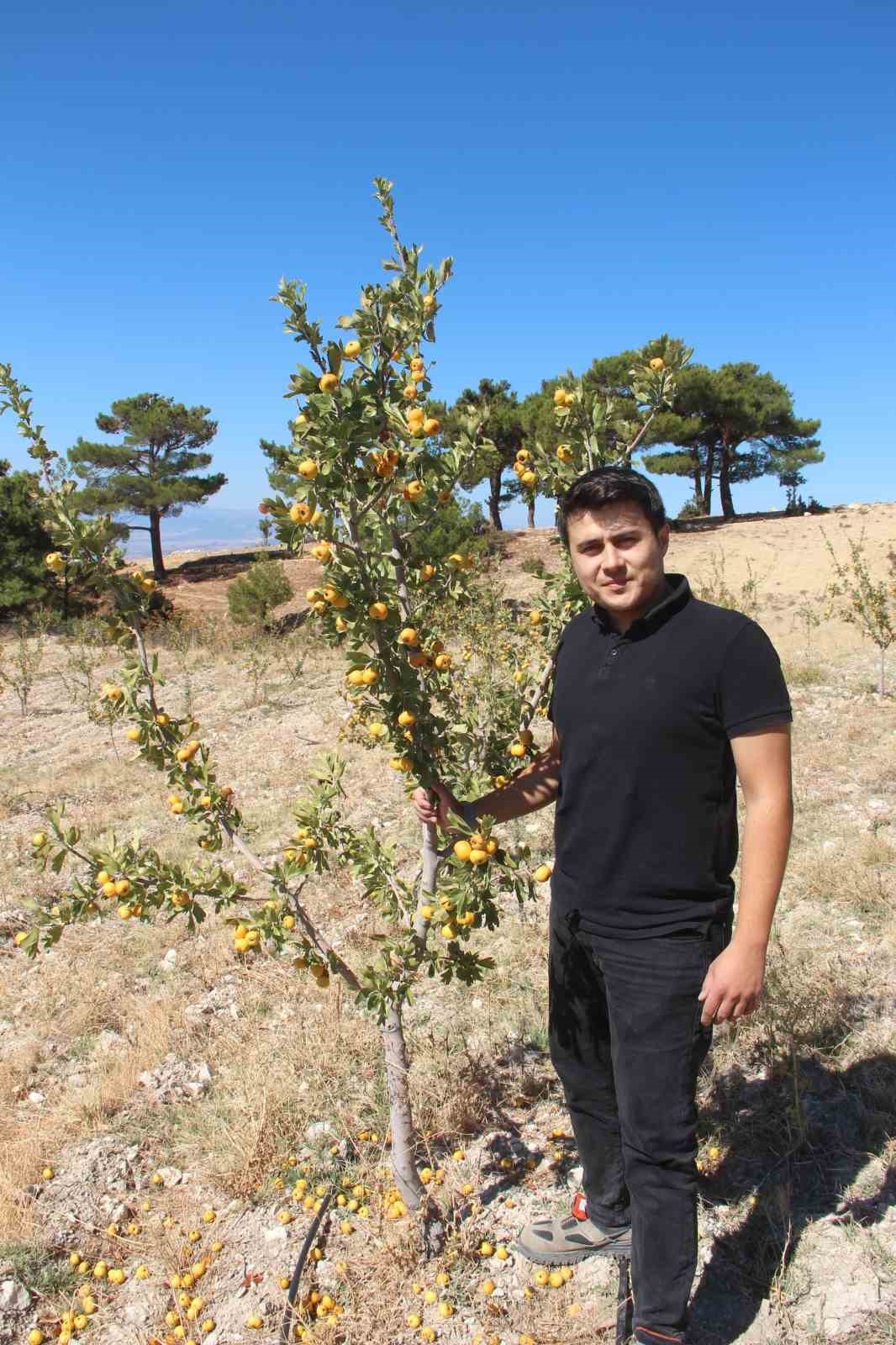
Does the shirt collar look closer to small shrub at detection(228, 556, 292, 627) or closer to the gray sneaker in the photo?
the gray sneaker

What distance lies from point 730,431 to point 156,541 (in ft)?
65.1

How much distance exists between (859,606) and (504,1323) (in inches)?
292

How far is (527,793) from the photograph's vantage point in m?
2.30

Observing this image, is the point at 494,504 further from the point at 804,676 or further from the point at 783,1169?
the point at 783,1169

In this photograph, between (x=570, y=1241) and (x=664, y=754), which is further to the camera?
(x=570, y=1241)

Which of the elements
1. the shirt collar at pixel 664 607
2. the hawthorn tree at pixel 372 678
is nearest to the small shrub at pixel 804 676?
the hawthorn tree at pixel 372 678

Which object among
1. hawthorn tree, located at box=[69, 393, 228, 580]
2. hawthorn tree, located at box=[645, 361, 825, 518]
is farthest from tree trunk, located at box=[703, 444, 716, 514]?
hawthorn tree, located at box=[69, 393, 228, 580]

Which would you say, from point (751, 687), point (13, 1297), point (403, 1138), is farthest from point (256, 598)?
point (751, 687)

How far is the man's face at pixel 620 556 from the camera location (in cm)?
189

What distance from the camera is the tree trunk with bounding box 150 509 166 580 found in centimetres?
2506

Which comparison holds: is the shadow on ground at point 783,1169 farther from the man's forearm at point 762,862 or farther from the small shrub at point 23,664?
the small shrub at point 23,664

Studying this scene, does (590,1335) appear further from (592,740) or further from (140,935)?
(140,935)

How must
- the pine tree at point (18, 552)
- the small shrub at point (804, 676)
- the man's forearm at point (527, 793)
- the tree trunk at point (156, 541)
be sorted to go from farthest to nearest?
the tree trunk at point (156, 541) < the pine tree at point (18, 552) < the small shrub at point (804, 676) < the man's forearm at point (527, 793)

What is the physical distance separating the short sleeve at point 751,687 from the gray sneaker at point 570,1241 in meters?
1.72
